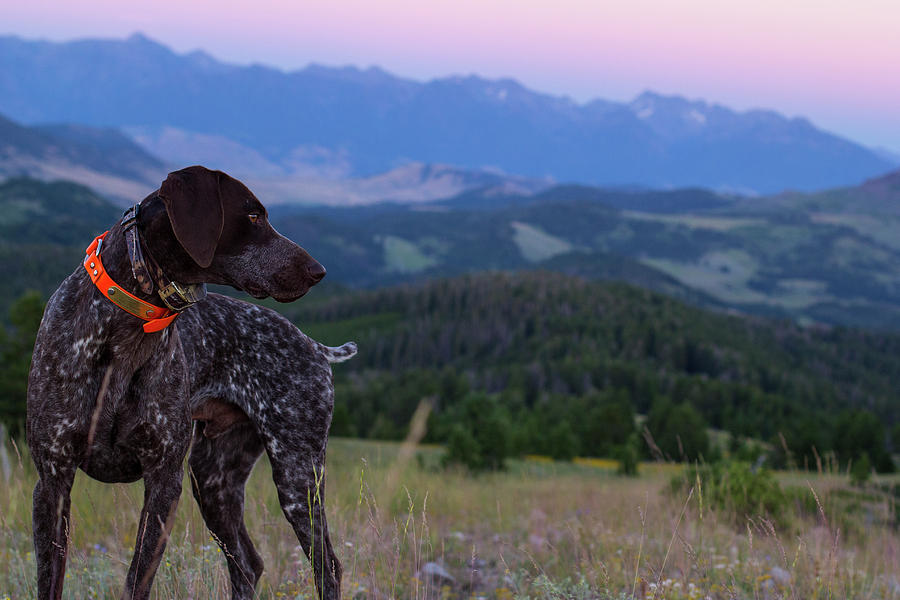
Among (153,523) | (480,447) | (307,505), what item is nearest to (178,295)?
(153,523)

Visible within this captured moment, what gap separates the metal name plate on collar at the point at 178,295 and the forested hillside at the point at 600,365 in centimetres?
5211

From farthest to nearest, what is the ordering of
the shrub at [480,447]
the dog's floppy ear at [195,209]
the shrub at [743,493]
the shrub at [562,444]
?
1. the shrub at [562,444]
2. the shrub at [480,447]
3. the shrub at [743,493]
4. the dog's floppy ear at [195,209]

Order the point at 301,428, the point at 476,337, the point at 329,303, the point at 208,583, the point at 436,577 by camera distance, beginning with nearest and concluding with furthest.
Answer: the point at 301,428, the point at 208,583, the point at 436,577, the point at 476,337, the point at 329,303

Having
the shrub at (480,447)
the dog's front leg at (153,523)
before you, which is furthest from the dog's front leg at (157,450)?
the shrub at (480,447)

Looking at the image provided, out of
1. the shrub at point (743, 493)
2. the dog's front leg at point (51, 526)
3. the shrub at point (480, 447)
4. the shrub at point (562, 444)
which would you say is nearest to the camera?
the dog's front leg at point (51, 526)

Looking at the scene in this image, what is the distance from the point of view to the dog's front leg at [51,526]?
12.7 ft

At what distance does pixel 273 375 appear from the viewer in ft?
15.4

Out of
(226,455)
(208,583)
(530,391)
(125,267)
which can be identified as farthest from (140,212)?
(530,391)

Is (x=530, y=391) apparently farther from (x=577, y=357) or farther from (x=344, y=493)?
(x=344, y=493)

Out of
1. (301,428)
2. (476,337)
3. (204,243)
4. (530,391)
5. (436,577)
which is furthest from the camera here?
(476,337)

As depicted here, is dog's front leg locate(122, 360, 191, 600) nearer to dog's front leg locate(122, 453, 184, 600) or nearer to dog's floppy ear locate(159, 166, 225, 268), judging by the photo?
dog's front leg locate(122, 453, 184, 600)

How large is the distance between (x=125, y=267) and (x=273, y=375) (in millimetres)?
1217

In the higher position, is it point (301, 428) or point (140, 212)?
point (140, 212)

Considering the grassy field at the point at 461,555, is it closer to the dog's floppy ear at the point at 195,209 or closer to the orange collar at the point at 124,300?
the orange collar at the point at 124,300
